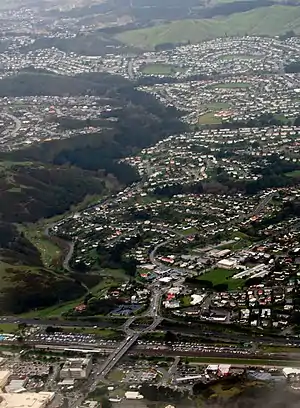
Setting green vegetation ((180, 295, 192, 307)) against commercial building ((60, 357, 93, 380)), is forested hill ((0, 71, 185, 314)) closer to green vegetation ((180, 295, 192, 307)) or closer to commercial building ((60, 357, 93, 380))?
green vegetation ((180, 295, 192, 307))

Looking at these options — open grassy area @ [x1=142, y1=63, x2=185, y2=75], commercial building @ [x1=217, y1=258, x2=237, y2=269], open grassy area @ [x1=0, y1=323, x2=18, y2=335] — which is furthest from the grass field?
open grassy area @ [x1=0, y1=323, x2=18, y2=335]

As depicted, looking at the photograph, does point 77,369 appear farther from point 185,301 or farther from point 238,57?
point 238,57

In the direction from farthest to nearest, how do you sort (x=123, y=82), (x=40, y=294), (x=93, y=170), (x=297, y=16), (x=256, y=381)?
(x=297, y=16)
(x=123, y=82)
(x=93, y=170)
(x=40, y=294)
(x=256, y=381)

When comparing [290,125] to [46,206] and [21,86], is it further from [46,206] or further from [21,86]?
[21,86]

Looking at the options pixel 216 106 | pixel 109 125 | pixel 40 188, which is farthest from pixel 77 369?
pixel 216 106

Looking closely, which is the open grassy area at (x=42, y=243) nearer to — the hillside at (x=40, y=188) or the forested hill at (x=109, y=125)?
the hillside at (x=40, y=188)

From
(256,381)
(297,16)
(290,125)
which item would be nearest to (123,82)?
(290,125)
